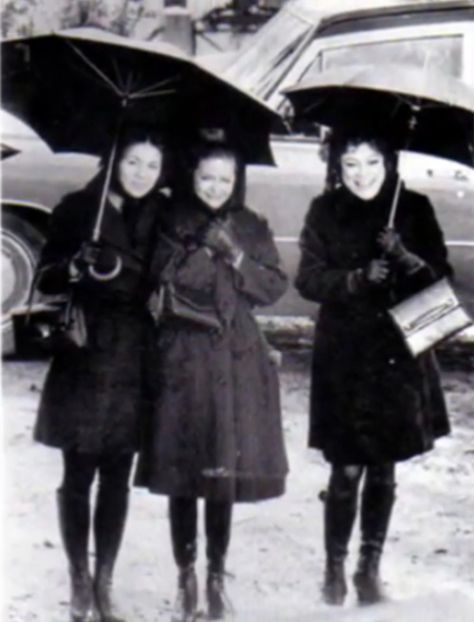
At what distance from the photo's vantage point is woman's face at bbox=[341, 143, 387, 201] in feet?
11.0

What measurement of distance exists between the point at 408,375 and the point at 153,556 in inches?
28.0

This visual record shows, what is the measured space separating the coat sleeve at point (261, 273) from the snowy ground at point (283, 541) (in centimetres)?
21

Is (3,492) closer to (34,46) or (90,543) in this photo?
(90,543)

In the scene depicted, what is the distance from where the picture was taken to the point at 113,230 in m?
3.15

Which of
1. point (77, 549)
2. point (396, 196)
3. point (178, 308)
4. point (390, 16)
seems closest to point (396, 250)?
point (396, 196)

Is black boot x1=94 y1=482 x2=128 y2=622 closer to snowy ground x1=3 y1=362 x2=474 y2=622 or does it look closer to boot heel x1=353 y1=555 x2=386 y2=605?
snowy ground x1=3 y1=362 x2=474 y2=622

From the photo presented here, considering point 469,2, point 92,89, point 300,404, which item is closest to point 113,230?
point 92,89

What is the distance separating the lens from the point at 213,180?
3219 mm

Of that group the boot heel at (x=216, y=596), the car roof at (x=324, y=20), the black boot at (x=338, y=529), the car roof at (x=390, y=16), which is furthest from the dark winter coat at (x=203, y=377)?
the car roof at (x=390, y=16)

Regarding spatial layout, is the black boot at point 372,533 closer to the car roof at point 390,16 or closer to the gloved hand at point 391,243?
the gloved hand at point 391,243

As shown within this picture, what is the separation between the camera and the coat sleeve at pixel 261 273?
321cm

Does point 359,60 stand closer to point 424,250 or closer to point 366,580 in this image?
point 424,250

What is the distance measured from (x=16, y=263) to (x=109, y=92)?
0.53 metres

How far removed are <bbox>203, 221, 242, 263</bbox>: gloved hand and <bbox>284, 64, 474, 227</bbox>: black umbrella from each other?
0.34 metres
